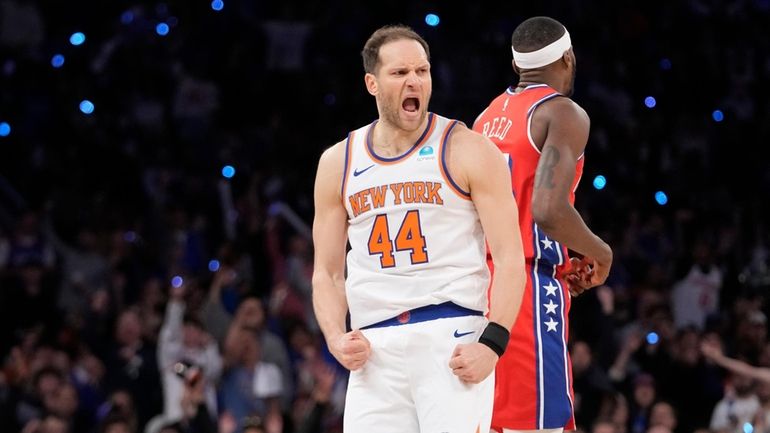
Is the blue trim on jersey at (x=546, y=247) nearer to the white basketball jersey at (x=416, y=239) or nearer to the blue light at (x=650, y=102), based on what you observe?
the white basketball jersey at (x=416, y=239)

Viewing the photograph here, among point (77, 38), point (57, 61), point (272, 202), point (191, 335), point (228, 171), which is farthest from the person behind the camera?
point (57, 61)

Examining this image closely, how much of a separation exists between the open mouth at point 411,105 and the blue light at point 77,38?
34.4 feet

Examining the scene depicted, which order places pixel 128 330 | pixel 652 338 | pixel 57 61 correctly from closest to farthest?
pixel 128 330 < pixel 652 338 < pixel 57 61

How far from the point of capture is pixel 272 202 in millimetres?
13320

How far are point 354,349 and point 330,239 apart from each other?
0.46 meters

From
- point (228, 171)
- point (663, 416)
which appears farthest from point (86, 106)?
point (663, 416)

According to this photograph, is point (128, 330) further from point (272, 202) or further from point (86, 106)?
point (86, 106)

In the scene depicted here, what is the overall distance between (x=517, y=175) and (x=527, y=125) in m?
0.19

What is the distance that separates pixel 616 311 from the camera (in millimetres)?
11500

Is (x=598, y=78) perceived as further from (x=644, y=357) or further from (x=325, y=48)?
(x=644, y=357)

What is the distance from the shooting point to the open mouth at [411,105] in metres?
4.54

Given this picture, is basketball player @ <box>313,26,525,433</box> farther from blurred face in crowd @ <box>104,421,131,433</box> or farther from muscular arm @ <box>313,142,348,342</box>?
blurred face in crowd @ <box>104,421,131,433</box>

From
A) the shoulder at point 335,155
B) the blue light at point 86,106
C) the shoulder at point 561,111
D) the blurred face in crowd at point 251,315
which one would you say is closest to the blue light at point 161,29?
the blue light at point 86,106

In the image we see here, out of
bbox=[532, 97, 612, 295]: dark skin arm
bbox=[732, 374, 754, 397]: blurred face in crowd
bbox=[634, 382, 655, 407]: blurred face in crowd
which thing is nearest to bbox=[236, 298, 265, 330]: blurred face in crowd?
bbox=[634, 382, 655, 407]: blurred face in crowd
